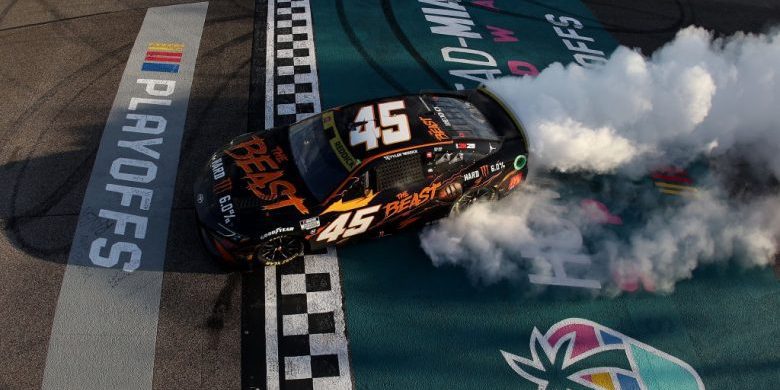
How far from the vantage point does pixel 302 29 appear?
30.4ft

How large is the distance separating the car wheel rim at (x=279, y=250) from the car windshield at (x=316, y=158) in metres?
0.56

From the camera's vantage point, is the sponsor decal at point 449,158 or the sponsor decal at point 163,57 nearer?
the sponsor decal at point 449,158

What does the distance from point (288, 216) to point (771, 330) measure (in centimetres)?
512

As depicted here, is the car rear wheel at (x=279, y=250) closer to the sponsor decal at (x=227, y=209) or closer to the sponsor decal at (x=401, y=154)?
the sponsor decal at (x=227, y=209)

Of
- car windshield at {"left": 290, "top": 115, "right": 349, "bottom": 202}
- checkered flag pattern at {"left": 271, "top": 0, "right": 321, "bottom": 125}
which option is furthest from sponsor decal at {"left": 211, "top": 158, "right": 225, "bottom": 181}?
checkered flag pattern at {"left": 271, "top": 0, "right": 321, "bottom": 125}

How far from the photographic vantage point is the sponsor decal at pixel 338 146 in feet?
18.3

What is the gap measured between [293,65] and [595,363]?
6.00 metres

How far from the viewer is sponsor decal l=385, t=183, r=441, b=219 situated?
5.72 metres

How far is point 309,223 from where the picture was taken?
5.48 meters

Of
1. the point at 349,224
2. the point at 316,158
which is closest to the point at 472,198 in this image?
the point at 349,224

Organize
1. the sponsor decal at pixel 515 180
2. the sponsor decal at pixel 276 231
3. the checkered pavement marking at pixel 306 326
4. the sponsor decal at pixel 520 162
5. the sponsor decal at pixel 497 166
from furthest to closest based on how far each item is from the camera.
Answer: the sponsor decal at pixel 515 180, the sponsor decal at pixel 520 162, the sponsor decal at pixel 497 166, the sponsor decal at pixel 276 231, the checkered pavement marking at pixel 306 326

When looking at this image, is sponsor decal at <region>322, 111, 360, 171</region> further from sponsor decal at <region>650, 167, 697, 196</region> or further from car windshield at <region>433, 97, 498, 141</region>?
sponsor decal at <region>650, 167, 697, 196</region>

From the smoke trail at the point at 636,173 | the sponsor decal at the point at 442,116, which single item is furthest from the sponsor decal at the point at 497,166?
the sponsor decal at the point at 442,116

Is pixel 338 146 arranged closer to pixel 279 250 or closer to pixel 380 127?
pixel 380 127
